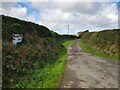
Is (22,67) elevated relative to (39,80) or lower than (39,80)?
elevated

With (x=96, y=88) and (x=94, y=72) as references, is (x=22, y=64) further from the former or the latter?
(x=96, y=88)

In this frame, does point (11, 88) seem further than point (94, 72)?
No

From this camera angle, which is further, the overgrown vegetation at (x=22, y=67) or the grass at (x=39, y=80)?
the overgrown vegetation at (x=22, y=67)

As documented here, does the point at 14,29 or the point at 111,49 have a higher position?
the point at 14,29

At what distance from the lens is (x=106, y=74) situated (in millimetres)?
16609

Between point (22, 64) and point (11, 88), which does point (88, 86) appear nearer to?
point (11, 88)

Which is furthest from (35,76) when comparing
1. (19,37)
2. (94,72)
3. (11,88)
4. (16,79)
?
(19,37)

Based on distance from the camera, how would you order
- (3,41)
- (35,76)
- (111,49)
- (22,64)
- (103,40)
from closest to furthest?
(35,76) < (22,64) < (3,41) < (111,49) < (103,40)

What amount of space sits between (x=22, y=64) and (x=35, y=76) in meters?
2.11

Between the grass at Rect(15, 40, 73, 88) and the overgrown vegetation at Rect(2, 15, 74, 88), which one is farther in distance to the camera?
the overgrown vegetation at Rect(2, 15, 74, 88)

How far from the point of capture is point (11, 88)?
45.7 ft

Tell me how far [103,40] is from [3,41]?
61.1 ft

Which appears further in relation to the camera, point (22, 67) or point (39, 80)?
point (22, 67)

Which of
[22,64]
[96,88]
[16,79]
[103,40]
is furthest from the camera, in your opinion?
[103,40]
